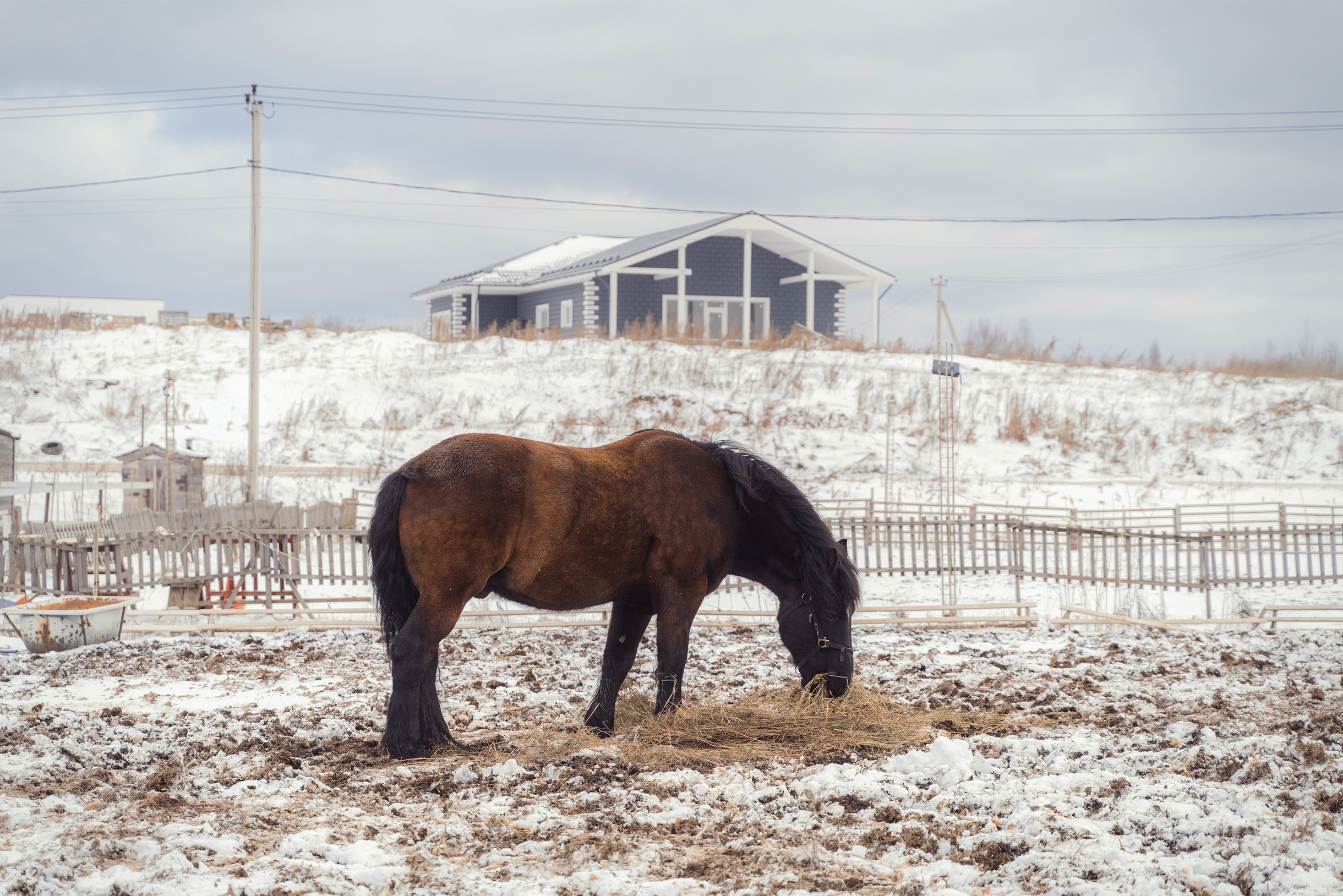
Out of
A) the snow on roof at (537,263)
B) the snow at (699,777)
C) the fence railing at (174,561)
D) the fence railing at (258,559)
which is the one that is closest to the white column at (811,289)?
the snow on roof at (537,263)

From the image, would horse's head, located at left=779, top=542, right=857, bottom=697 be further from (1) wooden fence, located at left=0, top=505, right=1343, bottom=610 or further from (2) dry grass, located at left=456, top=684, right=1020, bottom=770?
(1) wooden fence, located at left=0, top=505, right=1343, bottom=610

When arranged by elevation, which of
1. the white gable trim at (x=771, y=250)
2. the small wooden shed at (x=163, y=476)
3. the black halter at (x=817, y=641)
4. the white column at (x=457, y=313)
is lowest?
the black halter at (x=817, y=641)

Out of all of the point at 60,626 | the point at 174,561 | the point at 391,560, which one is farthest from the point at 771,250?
the point at 391,560

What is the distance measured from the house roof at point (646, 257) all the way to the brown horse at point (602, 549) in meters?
23.0

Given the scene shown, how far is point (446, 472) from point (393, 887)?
2.25 m

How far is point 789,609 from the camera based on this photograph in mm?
6078

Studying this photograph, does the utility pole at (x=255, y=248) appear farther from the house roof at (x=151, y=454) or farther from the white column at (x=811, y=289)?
the white column at (x=811, y=289)

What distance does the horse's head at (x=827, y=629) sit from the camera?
5.99m

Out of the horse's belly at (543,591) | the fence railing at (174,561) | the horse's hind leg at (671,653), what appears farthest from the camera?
the fence railing at (174,561)

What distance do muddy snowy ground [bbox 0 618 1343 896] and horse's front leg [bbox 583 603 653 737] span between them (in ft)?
1.52

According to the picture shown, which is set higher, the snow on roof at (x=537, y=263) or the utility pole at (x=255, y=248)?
the snow on roof at (x=537, y=263)

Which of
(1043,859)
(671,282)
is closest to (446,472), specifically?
(1043,859)

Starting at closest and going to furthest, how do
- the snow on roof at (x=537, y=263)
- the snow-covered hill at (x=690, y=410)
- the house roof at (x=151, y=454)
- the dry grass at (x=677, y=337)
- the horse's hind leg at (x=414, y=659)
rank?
the horse's hind leg at (x=414, y=659)
the house roof at (x=151, y=454)
the snow-covered hill at (x=690, y=410)
the dry grass at (x=677, y=337)
the snow on roof at (x=537, y=263)

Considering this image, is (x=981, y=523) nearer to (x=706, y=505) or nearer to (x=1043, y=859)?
(x=706, y=505)
